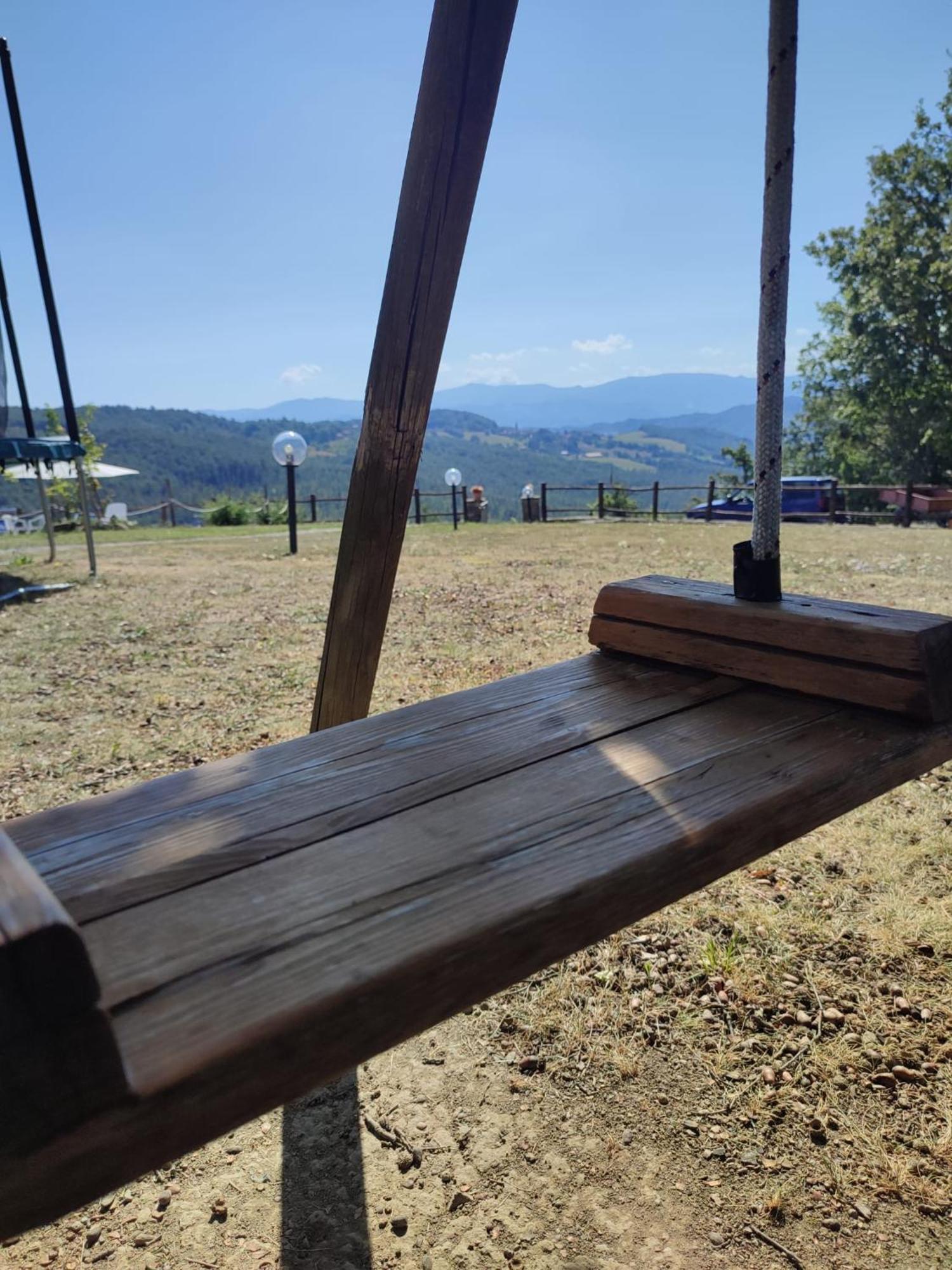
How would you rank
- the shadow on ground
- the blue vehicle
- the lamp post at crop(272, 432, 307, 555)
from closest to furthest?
1. the shadow on ground
2. the lamp post at crop(272, 432, 307, 555)
3. the blue vehicle

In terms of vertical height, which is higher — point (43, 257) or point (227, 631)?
point (43, 257)

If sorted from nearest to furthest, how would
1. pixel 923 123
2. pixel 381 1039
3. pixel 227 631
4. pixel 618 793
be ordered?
pixel 381 1039
pixel 618 793
pixel 227 631
pixel 923 123

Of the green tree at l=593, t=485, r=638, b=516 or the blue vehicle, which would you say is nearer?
the blue vehicle

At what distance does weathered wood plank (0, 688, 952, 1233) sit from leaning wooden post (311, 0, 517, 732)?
759mm

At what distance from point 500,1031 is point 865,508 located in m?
23.1

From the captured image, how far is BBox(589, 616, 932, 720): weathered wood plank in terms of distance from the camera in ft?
3.20

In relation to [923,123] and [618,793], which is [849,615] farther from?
[923,123]

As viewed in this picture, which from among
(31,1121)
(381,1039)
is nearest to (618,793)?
(381,1039)

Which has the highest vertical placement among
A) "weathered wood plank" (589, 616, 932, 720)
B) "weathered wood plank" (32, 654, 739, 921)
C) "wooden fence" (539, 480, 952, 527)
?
"weathered wood plank" (589, 616, 932, 720)

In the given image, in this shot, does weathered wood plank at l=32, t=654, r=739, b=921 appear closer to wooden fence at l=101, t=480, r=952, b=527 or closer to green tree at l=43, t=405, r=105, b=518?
wooden fence at l=101, t=480, r=952, b=527

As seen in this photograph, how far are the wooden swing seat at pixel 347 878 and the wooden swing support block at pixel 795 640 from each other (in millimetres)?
36

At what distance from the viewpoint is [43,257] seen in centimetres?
427

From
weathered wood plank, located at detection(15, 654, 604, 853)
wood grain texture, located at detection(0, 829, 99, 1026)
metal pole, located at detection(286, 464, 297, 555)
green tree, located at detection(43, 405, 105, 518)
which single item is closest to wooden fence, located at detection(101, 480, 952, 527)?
green tree, located at detection(43, 405, 105, 518)

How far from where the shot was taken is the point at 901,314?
64.2 feet
